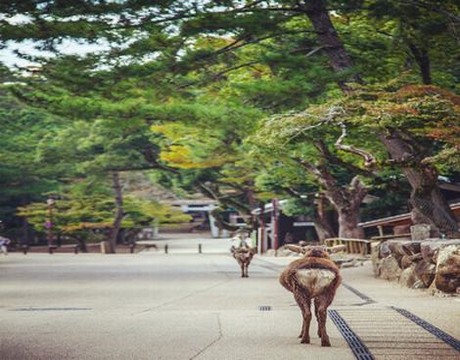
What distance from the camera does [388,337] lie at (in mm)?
7746

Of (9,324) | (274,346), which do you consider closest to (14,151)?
(9,324)

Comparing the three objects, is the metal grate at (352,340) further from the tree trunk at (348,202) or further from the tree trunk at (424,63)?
the tree trunk at (348,202)

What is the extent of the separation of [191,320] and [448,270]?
205 inches

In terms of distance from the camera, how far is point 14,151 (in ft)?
140

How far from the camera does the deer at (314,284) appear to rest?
23.0ft

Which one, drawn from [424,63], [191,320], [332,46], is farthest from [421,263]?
[191,320]

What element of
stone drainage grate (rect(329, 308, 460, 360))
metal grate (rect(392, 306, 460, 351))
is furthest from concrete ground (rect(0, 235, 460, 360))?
metal grate (rect(392, 306, 460, 351))

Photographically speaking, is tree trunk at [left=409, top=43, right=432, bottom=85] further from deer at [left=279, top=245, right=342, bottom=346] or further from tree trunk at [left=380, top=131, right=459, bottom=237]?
deer at [left=279, top=245, right=342, bottom=346]

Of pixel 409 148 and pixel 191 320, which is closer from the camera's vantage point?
pixel 191 320

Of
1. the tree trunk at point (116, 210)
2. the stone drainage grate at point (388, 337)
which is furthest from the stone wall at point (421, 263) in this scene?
the tree trunk at point (116, 210)

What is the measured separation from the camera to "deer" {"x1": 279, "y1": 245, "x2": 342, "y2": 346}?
7.01 meters

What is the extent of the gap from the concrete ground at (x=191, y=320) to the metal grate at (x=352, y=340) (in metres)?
0.08

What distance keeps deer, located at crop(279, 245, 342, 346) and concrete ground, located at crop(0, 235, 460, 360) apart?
297mm

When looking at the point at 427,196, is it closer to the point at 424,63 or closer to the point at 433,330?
the point at 424,63
